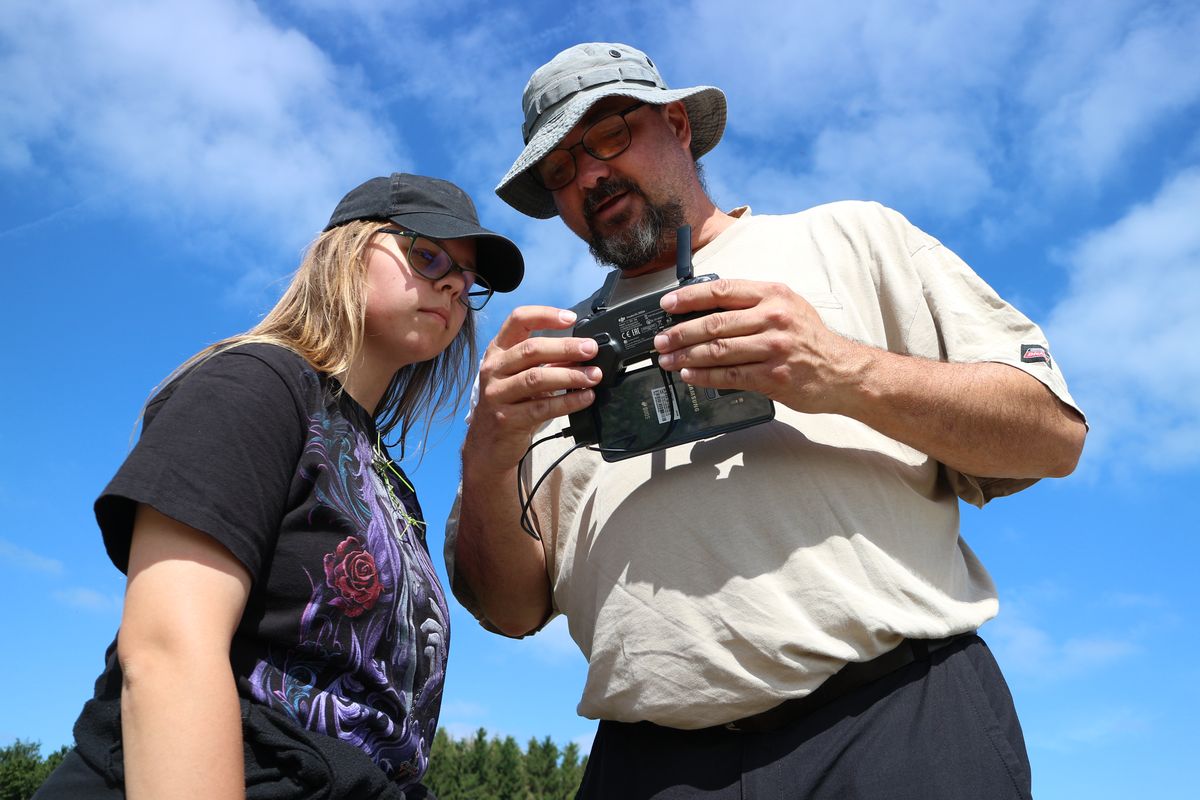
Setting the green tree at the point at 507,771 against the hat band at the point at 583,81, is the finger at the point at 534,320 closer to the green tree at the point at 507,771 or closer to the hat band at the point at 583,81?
the hat band at the point at 583,81

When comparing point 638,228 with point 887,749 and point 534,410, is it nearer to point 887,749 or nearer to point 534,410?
point 534,410

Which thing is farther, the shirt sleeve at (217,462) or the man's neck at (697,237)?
the man's neck at (697,237)

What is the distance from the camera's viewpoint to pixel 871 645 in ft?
7.70

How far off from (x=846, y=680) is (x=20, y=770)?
12738 millimetres

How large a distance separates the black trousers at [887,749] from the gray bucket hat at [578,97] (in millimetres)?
1918

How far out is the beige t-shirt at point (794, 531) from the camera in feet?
7.77

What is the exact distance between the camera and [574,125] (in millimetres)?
3199

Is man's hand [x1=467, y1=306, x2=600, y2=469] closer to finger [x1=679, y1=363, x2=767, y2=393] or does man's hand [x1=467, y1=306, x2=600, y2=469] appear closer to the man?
the man

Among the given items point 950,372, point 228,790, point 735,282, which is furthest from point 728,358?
point 228,790

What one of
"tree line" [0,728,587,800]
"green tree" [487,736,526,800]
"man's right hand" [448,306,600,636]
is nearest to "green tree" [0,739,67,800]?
"tree line" [0,728,587,800]

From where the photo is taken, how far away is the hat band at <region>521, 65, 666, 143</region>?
130 inches

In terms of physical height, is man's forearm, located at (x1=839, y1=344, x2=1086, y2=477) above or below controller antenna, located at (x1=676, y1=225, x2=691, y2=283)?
below

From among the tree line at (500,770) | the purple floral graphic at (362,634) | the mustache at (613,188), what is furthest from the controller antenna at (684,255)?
the tree line at (500,770)

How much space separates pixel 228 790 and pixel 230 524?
0.51 meters
